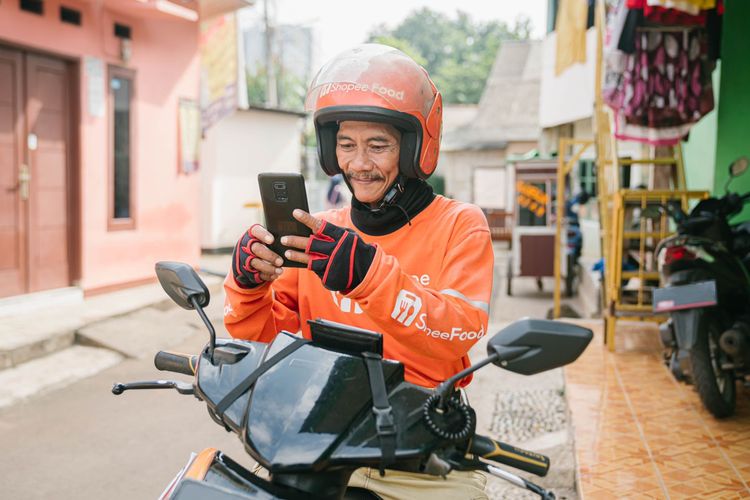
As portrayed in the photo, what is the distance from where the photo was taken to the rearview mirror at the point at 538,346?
4.68 ft

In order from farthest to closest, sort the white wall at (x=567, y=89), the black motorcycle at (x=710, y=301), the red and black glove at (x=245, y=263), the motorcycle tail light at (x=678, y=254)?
the white wall at (x=567, y=89) → the motorcycle tail light at (x=678, y=254) → the black motorcycle at (x=710, y=301) → the red and black glove at (x=245, y=263)

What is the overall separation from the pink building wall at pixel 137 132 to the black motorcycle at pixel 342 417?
740cm

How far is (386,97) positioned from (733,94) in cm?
573

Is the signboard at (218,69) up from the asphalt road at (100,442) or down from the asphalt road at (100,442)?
up

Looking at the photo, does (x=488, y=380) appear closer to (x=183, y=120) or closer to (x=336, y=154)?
(x=336, y=154)

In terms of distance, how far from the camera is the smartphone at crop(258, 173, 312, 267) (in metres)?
1.70

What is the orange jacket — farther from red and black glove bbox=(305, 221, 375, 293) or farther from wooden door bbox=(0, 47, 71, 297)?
wooden door bbox=(0, 47, 71, 297)

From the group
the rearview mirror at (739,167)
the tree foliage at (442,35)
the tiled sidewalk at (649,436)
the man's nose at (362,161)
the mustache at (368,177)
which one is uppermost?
the tree foliage at (442,35)

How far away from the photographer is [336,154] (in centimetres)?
239

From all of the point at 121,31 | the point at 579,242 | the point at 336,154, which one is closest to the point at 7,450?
the point at 336,154

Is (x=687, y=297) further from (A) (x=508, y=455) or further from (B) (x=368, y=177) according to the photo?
(A) (x=508, y=455)

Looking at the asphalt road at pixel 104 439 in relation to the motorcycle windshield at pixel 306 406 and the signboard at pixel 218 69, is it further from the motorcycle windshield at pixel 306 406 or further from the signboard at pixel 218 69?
the signboard at pixel 218 69

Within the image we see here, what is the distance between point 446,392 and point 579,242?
1065cm

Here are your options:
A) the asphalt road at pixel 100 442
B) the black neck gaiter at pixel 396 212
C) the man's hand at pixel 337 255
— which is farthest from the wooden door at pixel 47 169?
the man's hand at pixel 337 255
